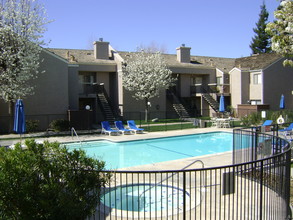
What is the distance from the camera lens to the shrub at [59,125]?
73.3ft

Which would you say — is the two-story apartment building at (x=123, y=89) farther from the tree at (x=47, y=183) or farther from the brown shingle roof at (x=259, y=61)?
the tree at (x=47, y=183)

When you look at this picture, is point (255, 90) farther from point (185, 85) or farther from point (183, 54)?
point (183, 54)

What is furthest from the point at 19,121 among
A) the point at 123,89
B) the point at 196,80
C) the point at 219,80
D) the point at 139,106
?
the point at 219,80

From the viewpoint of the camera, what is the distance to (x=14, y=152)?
4.46 meters

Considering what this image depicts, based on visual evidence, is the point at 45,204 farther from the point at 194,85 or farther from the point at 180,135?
the point at 194,85

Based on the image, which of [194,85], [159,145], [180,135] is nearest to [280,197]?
[159,145]

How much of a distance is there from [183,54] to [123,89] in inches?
408

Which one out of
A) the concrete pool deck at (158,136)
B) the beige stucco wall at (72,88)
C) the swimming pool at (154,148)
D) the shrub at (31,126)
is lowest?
the swimming pool at (154,148)

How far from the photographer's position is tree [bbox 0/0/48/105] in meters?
19.5

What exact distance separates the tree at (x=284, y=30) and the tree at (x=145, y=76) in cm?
1921

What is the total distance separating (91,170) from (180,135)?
56.0 ft

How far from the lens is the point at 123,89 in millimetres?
30391

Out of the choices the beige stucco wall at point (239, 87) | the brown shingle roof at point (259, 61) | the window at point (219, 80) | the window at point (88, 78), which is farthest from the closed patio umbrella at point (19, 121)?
the brown shingle roof at point (259, 61)

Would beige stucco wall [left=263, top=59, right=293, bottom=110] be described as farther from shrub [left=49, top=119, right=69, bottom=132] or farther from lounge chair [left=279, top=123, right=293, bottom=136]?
shrub [left=49, top=119, right=69, bottom=132]
